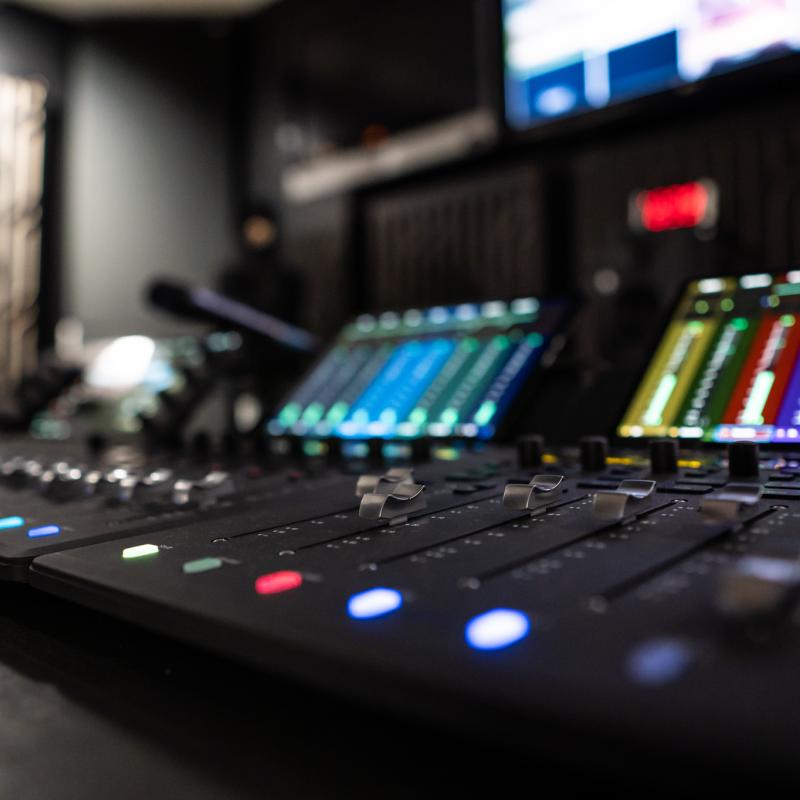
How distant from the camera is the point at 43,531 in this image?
0.64 metres

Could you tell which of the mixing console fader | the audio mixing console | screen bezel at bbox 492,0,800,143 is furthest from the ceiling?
the mixing console fader

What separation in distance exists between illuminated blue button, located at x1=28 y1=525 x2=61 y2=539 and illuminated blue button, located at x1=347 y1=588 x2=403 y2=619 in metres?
0.36

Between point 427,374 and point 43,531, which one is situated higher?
point 427,374

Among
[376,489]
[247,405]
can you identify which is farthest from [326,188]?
[376,489]

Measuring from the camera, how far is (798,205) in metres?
1.61

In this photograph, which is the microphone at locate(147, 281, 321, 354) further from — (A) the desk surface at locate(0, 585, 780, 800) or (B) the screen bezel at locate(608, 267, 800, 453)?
(A) the desk surface at locate(0, 585, 780, 800)

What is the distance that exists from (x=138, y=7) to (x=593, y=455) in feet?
13.4

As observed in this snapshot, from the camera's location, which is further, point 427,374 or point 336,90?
point 336,90

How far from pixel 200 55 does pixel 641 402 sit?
3742mm

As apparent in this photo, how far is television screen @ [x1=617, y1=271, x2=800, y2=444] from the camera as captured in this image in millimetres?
830

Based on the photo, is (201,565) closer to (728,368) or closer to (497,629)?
(497,629)

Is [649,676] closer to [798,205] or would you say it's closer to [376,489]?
[376,489]

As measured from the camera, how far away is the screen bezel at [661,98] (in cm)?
142

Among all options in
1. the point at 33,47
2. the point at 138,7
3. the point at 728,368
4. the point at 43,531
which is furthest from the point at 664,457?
the point at 33,47
